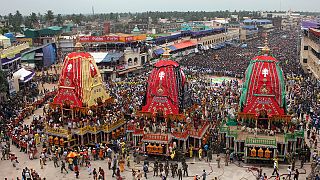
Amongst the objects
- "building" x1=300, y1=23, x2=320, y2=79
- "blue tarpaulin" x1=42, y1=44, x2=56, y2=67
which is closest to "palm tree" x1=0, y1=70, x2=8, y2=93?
"blue tarpaulin" x1=42, y1=44, x2=56, y2=67

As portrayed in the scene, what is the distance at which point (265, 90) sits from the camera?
2353 cm

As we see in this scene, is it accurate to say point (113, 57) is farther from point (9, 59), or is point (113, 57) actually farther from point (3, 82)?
point (3, 82)

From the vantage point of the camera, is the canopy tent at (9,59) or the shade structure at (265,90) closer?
the shade structure at (265,90)

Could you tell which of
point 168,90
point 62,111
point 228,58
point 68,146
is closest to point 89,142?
point 68,146

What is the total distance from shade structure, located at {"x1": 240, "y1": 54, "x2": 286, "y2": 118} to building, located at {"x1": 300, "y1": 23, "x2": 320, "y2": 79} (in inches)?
855

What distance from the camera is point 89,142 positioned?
87.6 ft

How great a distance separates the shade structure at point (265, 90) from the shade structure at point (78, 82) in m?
10.9

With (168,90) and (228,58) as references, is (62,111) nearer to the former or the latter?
(168,90)

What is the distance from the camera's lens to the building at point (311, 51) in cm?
4453

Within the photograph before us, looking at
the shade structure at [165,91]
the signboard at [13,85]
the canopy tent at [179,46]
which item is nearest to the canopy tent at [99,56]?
the signboard at [13,85]

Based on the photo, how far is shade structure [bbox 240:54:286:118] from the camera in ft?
77.2

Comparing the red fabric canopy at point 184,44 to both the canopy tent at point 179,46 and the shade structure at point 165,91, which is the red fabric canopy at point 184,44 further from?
the shade structure at point 165,91

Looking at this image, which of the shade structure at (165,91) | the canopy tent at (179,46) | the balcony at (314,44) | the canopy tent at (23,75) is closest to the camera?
the shade structure at (165,91)

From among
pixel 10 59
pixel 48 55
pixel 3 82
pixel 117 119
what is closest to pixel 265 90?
pixel 117 119
